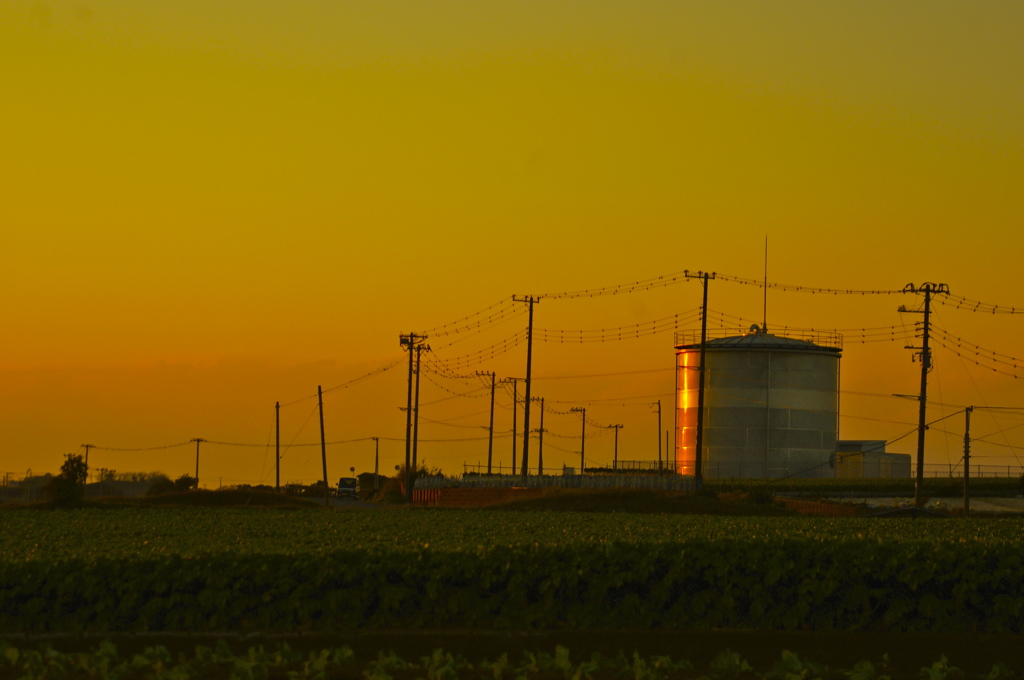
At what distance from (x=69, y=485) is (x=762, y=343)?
38.4 metres

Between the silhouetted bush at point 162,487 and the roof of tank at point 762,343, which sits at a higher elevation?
the roof of tank at point 762,343

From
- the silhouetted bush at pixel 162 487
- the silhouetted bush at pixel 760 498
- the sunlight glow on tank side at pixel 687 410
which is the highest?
the sunlight glow on tank side at pixel 687 410

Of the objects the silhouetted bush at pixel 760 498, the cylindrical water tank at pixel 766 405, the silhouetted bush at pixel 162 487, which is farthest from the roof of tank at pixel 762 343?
the silhouetted bush at pixel 162 487

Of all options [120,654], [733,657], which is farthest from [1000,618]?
[120,654]

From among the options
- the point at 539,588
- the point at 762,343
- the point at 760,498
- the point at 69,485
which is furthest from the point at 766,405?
the point at 539,588

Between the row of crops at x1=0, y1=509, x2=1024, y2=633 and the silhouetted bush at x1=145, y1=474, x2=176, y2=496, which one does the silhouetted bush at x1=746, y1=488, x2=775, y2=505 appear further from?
the silhouetted bush at x1=145, y1=474, x2=176, y2=496

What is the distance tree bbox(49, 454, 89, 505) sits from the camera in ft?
195

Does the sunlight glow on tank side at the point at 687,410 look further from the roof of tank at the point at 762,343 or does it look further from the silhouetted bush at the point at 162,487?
the silhouetted bush at the point at 162,487

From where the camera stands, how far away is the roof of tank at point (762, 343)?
73.9 metres

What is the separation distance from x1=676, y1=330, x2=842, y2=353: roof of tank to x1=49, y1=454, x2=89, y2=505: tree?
3543 cm

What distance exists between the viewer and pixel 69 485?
5947 cm

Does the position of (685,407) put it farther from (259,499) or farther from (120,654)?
(120,654)

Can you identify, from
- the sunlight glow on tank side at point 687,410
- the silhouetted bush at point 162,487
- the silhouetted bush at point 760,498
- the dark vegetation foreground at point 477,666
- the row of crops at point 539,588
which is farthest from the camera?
the silhouetted bush at point 162,487

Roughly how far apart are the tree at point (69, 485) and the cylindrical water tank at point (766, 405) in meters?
33.7
